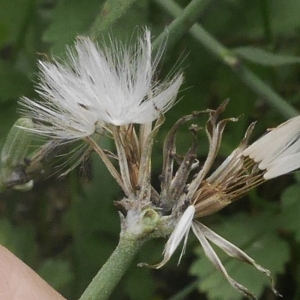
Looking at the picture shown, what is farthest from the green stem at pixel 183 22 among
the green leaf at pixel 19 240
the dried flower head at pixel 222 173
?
the green leaf at pixel 19 240

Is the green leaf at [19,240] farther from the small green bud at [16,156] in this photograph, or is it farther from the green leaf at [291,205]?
the green leaf at [291,205]

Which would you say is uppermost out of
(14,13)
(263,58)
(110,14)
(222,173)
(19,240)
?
(14,13)

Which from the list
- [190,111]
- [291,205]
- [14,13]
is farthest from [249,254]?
[14,13]

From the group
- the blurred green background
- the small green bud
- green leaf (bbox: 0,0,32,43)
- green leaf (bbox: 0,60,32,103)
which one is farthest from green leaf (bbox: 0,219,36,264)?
the small green bud

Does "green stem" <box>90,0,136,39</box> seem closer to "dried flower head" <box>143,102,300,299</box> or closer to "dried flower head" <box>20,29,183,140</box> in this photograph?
"dried flower head" <box>20,29,183,140</box>

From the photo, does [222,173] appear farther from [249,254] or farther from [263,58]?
[249,254]
